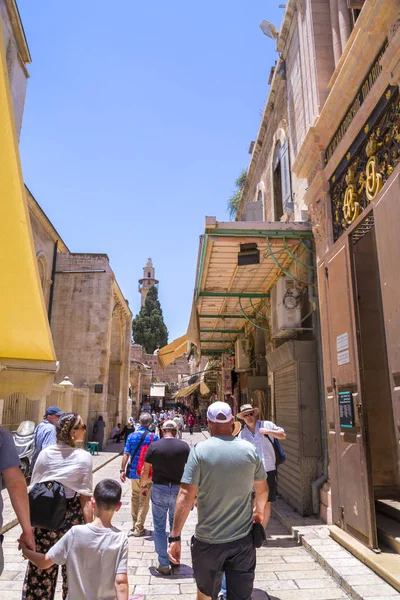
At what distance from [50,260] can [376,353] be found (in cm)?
1800

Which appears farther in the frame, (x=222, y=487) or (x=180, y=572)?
(x=180, y=572)

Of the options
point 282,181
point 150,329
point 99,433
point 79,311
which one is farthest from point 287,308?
point 150,329

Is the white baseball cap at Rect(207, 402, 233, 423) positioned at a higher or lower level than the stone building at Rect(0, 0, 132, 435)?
lower

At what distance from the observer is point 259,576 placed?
14.5ft

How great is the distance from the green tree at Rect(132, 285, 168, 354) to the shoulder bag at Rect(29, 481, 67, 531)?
202 feet

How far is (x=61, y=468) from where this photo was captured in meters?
3.36

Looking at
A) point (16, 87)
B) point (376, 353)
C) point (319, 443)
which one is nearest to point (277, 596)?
point (319, 443)

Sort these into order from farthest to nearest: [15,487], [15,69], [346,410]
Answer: [15,69]
[346,410]
[15,487]

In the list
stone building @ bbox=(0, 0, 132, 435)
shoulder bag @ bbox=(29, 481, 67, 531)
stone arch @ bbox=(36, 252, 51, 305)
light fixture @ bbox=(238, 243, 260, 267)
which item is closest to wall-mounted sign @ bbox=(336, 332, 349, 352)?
light fixture @ bbox=(238, 243, 260, 267)

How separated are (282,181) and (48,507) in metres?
8.29

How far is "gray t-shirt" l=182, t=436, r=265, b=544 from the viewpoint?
9.16ft

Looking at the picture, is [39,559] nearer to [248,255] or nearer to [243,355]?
[248,255]

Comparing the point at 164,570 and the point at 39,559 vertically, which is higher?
the point at 39,559

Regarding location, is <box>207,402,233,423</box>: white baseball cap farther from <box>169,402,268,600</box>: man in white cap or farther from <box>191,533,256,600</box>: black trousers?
<box>191,533,256,600</box>: black trousers
